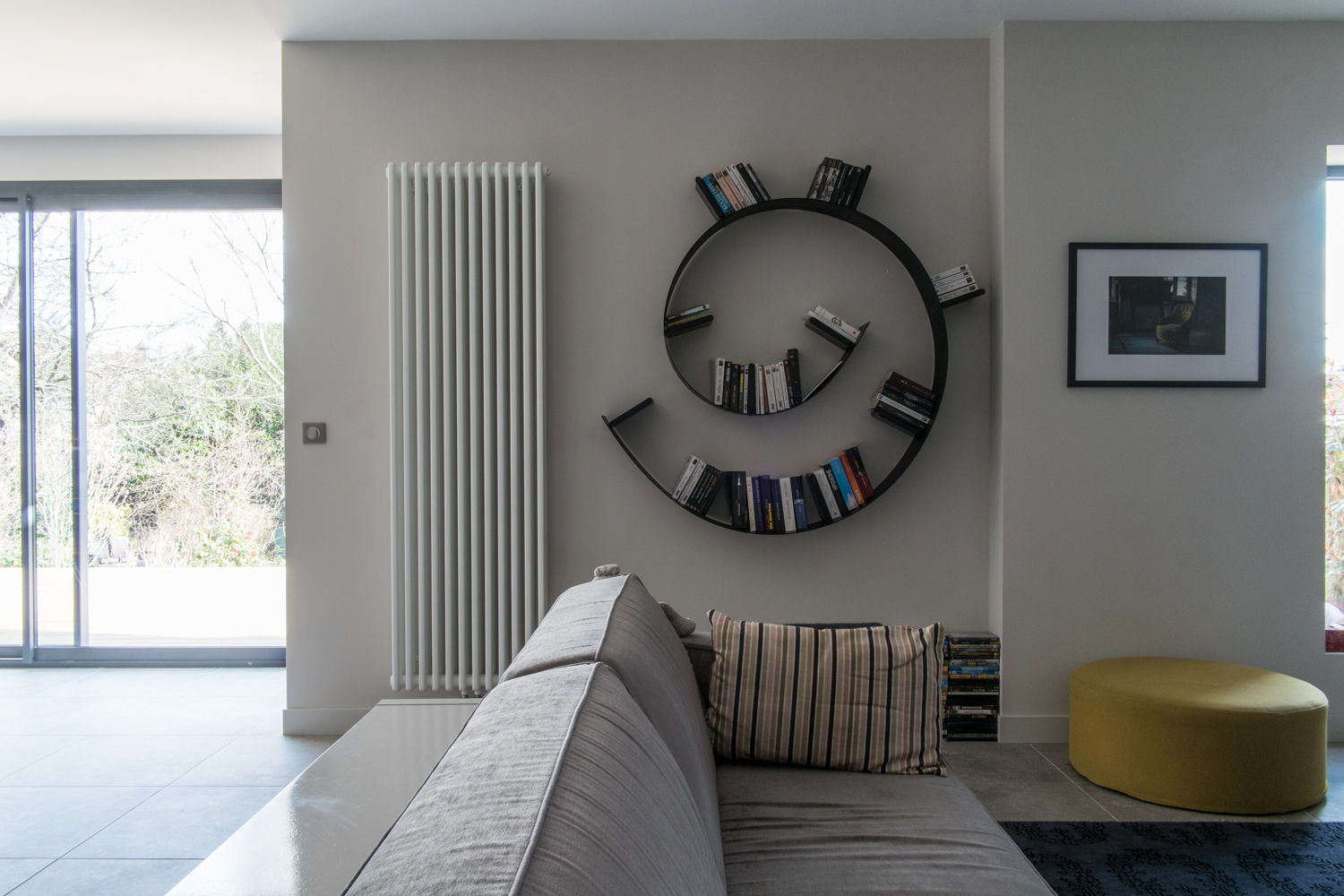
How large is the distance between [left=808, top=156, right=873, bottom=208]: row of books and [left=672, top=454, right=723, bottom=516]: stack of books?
1144 millimetres

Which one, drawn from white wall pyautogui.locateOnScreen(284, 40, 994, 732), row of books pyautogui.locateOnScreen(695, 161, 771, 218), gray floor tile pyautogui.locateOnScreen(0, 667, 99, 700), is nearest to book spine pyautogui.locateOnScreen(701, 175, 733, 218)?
row of books pyautogui.locateOnScreen(695, 161, 771, 218)

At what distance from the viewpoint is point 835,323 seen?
131 inches

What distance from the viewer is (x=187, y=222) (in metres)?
4.49

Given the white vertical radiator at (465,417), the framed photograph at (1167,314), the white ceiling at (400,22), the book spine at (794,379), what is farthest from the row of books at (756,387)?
the white ceiling at (400,22)

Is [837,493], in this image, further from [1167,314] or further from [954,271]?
[1167,314]

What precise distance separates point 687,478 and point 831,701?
143 cm

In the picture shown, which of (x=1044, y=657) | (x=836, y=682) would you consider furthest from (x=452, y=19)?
(x=1044, y=657)

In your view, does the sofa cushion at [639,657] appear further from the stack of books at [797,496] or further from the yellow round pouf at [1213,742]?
the yellow round pouf at [1213,742]

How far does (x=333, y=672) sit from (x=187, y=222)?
2.61 metres

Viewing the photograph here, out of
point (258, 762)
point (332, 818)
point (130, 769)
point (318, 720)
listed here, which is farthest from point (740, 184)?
point (130, 769)

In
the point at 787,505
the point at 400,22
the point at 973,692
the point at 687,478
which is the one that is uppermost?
the point at 400,22

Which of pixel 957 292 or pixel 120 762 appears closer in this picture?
pixel 120 762

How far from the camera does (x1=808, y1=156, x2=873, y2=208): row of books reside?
3.32 metres

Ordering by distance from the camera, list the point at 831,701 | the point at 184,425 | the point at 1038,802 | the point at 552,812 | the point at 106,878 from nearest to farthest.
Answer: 1. the point at 552,812
2. the point at 831,701
3. the point at 106,878
4. the point at 1038,802
5. the point at 184,425
